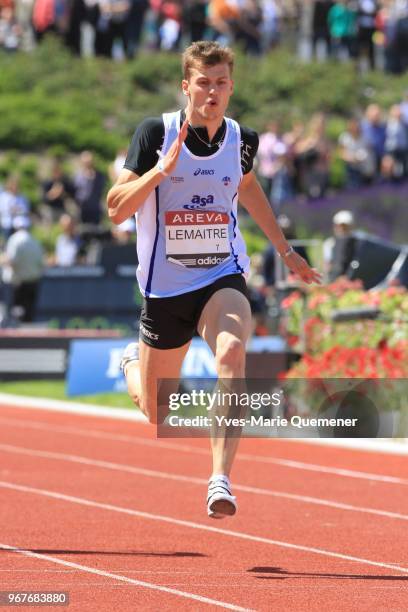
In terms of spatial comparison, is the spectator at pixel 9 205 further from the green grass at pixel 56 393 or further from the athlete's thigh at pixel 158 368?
the athlete's thigh at pixel 158 368

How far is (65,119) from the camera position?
33.4m

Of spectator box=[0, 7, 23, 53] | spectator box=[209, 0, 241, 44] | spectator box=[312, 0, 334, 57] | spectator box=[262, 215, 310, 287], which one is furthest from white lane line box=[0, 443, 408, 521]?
spectator box=[0, 7, 23, 53]

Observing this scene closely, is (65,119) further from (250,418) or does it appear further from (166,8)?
(250,418)

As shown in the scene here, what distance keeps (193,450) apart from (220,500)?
6733 millimetres

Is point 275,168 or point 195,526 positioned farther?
point 275,168

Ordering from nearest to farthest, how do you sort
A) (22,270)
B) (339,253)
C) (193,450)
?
1. (193,450)
2. (339,253)
3. (22,270)

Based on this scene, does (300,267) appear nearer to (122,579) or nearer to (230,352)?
(230,352)

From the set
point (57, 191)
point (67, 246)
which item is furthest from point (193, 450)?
point (57, 191)

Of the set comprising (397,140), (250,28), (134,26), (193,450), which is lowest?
(193,450)

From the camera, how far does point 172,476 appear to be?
11461 millimetres

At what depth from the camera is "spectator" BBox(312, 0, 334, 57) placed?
29797 mm

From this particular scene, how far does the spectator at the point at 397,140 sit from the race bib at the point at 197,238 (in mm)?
15970

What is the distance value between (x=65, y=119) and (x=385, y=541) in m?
26.1

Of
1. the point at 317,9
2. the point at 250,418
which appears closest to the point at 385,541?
the point at 250,418
